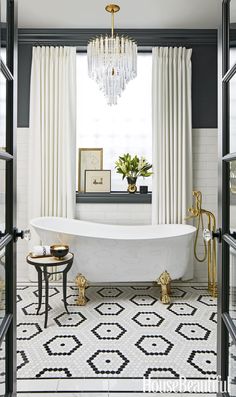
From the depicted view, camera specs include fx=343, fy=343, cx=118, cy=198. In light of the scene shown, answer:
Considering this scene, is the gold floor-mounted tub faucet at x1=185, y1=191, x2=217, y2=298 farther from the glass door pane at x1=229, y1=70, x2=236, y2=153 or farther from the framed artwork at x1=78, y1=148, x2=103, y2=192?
the glass door pane at x1=229, y1=70, x2=236, y2=153

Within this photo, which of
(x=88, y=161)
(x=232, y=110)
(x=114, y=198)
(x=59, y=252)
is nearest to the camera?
(x=232, y=110)

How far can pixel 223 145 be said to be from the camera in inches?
58.6

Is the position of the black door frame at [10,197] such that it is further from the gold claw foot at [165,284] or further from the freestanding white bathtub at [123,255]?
the gold claw foot at [165,284]

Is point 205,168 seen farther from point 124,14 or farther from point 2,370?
point 2,370

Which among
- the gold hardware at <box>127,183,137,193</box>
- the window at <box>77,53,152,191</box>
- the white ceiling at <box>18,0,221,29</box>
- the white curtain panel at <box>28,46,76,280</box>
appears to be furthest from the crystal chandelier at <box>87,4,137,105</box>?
the gold hardware at <box>127,183,137,193</box>

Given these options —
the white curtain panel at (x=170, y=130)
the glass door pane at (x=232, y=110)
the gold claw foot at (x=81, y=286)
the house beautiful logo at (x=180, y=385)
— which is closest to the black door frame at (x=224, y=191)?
the glass door pane at (x=232, y=110)

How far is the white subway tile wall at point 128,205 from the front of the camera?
4074mm

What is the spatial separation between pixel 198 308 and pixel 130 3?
9.93 feet

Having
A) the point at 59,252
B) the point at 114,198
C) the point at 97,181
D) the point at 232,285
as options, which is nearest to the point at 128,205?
the point at 114,198

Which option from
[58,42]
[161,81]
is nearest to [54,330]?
[161,81]

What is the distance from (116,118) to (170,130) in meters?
0.75

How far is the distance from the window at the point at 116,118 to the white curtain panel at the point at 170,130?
0.33 meters

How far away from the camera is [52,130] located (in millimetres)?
3969

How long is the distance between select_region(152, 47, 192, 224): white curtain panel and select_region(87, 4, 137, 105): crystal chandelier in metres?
0.85
